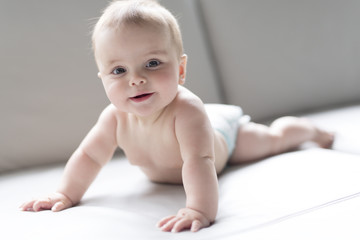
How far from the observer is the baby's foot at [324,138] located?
1213 millimetres

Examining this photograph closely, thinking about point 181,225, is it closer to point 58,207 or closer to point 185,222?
point 185,222

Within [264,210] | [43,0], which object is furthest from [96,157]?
[43,0]

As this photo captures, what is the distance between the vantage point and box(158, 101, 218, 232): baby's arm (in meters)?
0.73

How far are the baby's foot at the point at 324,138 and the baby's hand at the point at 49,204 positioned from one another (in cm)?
75

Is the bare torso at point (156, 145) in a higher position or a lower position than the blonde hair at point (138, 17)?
lower

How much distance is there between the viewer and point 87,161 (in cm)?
100

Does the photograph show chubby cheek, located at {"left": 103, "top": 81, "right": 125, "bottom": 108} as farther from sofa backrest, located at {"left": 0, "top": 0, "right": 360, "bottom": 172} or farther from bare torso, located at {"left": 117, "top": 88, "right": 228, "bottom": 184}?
sofa backrest, located at {"left": 0, "top": 0, "right": 360, "bottom": 172}

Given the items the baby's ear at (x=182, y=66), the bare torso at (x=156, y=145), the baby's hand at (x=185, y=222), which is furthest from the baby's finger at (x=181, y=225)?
the baby's ear at (x=182, y=66)

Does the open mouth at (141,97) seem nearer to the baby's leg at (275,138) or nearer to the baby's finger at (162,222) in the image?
the baby's finger at (162,222)

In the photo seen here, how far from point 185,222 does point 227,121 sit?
49 cm

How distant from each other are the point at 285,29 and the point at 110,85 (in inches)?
37.3

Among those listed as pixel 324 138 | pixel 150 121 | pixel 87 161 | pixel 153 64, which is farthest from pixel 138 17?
pixel 324 138

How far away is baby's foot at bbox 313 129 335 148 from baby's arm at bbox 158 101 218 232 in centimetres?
48

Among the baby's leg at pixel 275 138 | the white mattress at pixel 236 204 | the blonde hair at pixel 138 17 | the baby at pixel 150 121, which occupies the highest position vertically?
the blonde hair at pixel 138 17
